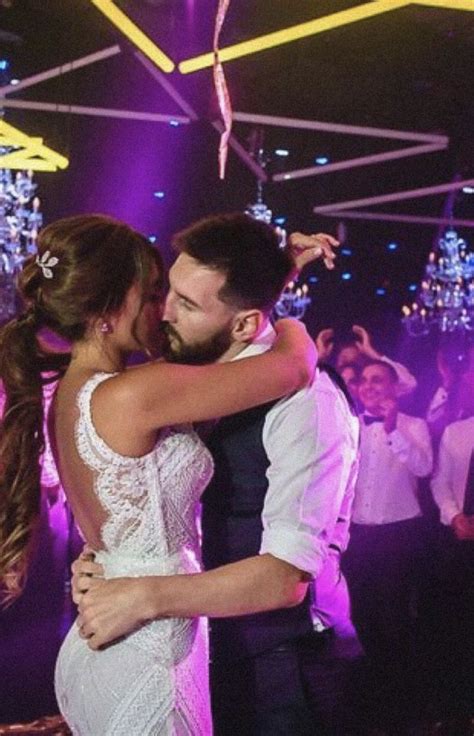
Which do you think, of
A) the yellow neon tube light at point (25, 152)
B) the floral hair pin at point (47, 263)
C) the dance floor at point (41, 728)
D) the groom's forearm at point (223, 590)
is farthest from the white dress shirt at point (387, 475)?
the floral hair pin at point (47, 263)

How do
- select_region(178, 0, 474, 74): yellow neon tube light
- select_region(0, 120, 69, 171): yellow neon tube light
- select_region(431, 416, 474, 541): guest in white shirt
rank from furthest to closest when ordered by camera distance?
select_region(0, 120, 69, 171): yellow neon tube light
select_region(431, 416, 474, 541): guest in white shirt
select_region(178, 0, 474, 74): yellow neon tube light

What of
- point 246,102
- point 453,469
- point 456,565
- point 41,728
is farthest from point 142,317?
point 246,102

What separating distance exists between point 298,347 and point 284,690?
0.71 meters

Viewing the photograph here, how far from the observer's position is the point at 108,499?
196 centimetres

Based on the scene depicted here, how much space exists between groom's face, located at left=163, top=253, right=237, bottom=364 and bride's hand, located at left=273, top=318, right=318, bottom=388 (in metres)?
0.12

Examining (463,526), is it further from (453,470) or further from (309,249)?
(309,249)

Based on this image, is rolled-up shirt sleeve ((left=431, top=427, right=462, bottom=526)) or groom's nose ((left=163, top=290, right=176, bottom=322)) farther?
rolled-up shirt sleeve ((left=431, top=427, right=462, bottom=526))

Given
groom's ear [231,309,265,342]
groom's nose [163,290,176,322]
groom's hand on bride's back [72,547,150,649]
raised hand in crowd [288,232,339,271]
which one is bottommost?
groom's hand on bride's back [72,547,150,649]

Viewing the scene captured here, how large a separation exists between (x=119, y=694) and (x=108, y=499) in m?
0.37

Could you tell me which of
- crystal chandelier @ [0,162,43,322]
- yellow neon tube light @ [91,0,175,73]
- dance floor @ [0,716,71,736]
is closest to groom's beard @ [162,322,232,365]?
yellow neon tube light @ [91,0,175,73]

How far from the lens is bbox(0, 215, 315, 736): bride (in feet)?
6.35

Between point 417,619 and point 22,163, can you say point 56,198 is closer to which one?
point 22,163

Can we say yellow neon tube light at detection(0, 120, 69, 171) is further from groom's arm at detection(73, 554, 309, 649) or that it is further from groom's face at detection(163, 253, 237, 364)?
groom's arm at detection(73, 554, 309, 649)

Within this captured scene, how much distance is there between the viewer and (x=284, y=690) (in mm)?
2121
